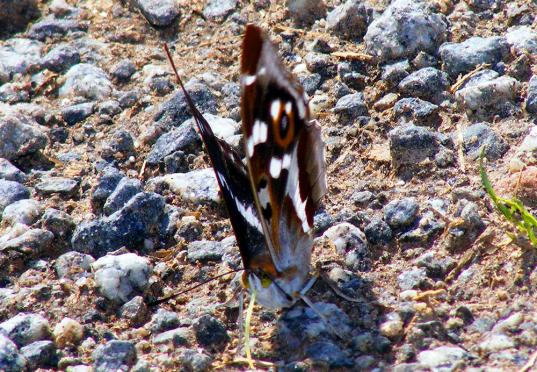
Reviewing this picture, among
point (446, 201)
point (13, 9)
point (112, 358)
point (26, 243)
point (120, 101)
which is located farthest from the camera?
point (13, 9)

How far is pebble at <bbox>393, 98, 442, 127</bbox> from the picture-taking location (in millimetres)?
4984

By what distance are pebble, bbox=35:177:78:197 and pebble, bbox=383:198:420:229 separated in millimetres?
2113

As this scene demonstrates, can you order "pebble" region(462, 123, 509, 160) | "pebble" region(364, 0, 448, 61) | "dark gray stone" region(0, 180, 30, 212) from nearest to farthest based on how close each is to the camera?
"pebble" region(462, 123, 509, 160), "dark gray stone" region(0, 180, 30, 212), "pebble" region(364, 0, 448, 61)

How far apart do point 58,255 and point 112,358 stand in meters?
1.08

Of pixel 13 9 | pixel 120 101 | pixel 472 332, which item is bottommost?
pixel 472 332

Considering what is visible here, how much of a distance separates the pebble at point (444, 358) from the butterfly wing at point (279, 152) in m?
0.84

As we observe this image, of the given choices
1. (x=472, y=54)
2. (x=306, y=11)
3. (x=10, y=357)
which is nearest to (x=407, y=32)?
(x=472, y=54)

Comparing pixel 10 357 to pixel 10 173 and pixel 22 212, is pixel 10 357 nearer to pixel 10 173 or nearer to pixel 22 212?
pixel 22 212

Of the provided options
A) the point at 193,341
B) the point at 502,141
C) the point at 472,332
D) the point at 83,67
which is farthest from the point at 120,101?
the point at 472,332

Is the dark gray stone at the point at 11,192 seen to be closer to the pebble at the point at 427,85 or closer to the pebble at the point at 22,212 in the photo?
the pebble at the point at 22,212

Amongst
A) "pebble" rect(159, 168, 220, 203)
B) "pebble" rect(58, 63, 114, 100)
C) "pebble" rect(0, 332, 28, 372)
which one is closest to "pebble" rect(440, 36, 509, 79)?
"pebble" rect(159, 168, 220, 203)

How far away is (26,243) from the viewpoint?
481cm

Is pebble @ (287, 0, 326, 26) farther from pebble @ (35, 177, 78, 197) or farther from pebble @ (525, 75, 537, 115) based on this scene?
pebble @ (35, 177, 78, 197)

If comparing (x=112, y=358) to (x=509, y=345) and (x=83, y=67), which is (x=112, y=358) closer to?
(x=509, y=345)
